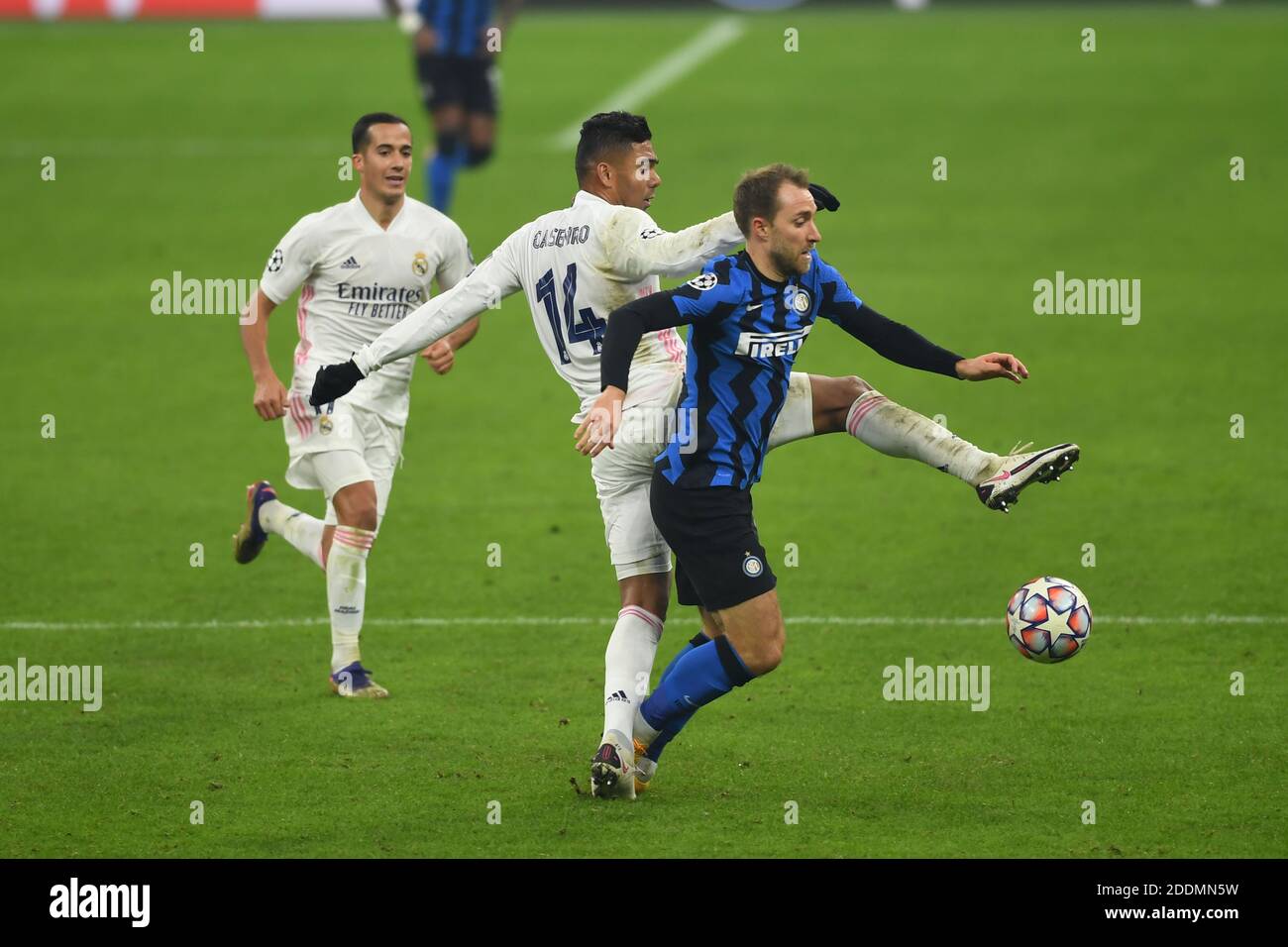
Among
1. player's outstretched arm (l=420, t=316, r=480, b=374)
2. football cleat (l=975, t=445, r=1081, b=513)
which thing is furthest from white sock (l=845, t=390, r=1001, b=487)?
player's outstretched arm (l=420, t=316, r=480, b=374)

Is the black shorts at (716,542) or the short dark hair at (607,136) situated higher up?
the short dark hair at (607,136)

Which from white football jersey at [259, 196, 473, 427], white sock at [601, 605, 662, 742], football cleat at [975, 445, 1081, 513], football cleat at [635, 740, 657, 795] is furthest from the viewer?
white football jersey at [259, 196, 473, 427]

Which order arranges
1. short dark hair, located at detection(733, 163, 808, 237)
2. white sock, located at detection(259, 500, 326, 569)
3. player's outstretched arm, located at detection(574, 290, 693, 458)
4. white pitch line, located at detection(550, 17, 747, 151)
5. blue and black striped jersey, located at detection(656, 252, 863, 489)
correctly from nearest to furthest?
player's outstretched arm, located at detection(574, 290, 693, 458), short dark hair, located at detection(733, 163, 808, 237), blue and black striped jersey, located at detection(656, 252, 863, 489), white sock, located at detection(259, 500, 326, 569), white pitch line, located at detection(550, 17, 747, 151)

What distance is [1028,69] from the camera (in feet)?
95.1

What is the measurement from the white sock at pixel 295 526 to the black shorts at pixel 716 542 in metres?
2.83

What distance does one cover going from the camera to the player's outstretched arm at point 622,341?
7.15 m

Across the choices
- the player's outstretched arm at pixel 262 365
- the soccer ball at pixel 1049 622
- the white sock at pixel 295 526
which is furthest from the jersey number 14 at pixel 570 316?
the white sock at pixel 295 526

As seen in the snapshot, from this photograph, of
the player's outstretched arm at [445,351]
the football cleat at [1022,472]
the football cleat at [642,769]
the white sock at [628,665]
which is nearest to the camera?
the football cleat at [1022,472]

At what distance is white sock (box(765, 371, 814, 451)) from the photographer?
323 inches

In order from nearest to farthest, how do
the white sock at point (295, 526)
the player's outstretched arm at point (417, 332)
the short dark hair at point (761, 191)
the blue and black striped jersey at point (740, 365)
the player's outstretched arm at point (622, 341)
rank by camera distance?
the player's outstretched arm at point (622, 341), the short dark hair at point (761, 191), the blue and black striped jersey at point (740, 365), the player's outstretched arm at point (417, 332), the white sock at point (295, 526)

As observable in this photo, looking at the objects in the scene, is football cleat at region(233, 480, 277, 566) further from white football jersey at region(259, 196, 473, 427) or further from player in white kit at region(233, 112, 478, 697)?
white football jersey at region(259, 196, 473, 427)

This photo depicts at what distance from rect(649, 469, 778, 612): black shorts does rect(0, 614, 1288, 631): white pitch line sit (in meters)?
3.07

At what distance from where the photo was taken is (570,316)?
27.0 feet

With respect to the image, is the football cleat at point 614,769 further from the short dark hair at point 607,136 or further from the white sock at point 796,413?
the short dark hair at point 607,136
